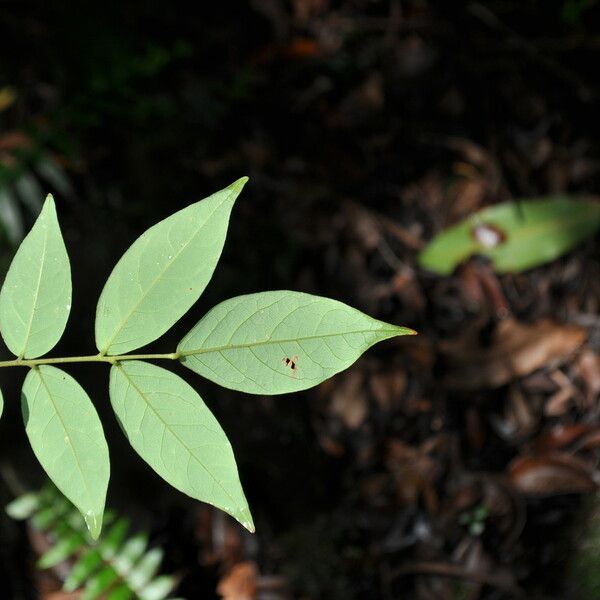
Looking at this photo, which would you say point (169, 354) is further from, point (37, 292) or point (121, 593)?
point (121, 593)

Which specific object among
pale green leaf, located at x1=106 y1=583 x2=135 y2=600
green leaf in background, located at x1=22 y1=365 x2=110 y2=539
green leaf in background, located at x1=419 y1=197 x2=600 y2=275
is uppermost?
green leaf in background, located at x1=22 y1=365 x2=110 y2=539

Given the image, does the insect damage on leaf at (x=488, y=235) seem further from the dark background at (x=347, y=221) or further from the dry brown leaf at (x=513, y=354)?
the dry brown leaf at (x=513, y=354)

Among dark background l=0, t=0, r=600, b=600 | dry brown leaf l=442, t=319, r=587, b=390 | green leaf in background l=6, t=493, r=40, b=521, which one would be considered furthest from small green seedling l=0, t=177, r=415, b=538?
dry brown leaf l=442, t=319, r=587, b=390

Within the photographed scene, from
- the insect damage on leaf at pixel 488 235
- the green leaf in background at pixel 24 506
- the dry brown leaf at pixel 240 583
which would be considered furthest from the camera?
the insect damage on leaf at pixel 488 235

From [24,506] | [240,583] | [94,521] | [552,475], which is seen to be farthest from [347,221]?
[94,521]

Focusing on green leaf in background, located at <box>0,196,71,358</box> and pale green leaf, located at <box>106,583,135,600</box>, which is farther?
pale green leaf, located at <box>106,583,135,600</box>

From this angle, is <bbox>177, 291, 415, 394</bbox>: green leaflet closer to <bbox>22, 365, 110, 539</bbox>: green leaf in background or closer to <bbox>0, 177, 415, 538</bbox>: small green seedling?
<bbox>0, 177, 415, 538</bbox>: small green seedling

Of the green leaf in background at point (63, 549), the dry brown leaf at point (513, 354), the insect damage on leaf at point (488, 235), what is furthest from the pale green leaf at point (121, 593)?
the insect damage on leaf at point (488, 235)
